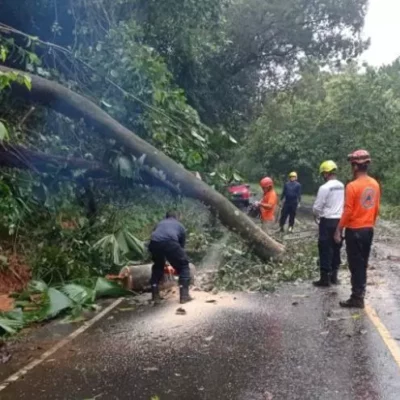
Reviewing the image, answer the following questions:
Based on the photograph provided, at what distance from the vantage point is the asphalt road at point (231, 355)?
5012mm

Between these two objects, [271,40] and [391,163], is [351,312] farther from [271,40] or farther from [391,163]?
[391,163]

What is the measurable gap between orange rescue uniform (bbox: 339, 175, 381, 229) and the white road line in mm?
3405

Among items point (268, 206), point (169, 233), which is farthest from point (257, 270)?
point (268, 206)

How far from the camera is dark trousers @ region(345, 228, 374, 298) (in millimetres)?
7375

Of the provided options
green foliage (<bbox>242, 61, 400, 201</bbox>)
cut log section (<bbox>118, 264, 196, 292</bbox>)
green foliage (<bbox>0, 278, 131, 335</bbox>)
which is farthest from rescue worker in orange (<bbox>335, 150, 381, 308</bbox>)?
green foliage (<bbox>242, 61, 400, 201</bbox>)

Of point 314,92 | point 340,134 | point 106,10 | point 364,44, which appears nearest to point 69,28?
point 106,10

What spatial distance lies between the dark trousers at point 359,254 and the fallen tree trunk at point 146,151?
2.79 metres

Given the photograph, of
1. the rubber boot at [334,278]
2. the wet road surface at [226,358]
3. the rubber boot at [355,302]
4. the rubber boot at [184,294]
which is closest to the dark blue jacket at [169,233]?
the rubber boot at [184,294]

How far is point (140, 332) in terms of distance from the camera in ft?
23.2

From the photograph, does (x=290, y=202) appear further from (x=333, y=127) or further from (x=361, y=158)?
(x=333, y=127)

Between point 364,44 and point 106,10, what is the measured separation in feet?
60.1

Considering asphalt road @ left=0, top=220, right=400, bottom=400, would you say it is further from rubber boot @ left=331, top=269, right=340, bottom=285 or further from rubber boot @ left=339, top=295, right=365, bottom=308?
rubber boot @ left=331, top=269, right=340, bottom=285

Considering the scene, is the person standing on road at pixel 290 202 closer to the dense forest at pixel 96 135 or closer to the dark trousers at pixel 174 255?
the dense forest at pixel 96 135

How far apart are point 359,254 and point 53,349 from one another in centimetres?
366
